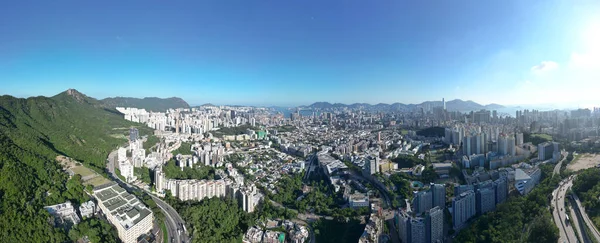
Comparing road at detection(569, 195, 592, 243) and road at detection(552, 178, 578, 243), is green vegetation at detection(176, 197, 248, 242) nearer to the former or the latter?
road at detection(552, 178, 578, 243)

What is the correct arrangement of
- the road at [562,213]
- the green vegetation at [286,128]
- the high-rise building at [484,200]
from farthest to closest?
the green vegetation at [286,128]
the high-rise building at [484,200]
the road at [562,213]

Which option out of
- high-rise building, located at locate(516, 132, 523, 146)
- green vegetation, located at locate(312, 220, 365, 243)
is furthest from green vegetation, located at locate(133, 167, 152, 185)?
high-rise building, located at locate(516, 132, 523, 146)

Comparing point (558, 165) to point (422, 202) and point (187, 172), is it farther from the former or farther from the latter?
point (187, 172)

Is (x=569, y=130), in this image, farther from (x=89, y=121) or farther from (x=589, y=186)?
(x=89, y=121)

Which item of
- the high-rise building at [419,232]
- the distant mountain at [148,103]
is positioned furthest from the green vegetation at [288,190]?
the distant mountain at [148,103]

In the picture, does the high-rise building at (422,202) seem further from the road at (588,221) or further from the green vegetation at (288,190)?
the green vegetation at (288,190)

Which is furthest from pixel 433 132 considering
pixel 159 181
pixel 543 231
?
pixel 159 181

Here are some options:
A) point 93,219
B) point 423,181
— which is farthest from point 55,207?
point 423,181
